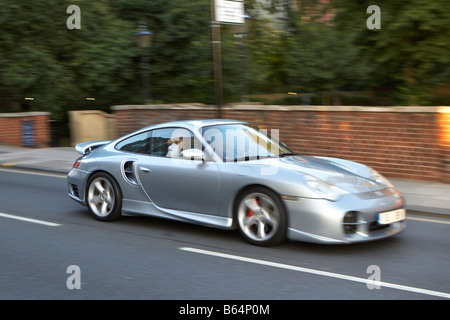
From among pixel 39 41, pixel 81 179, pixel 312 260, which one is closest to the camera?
pixel 312 260

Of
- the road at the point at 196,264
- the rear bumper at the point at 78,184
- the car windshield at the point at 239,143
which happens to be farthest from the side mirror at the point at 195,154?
the rear bumper at the point at 78,184

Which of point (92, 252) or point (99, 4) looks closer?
point (92, 252)

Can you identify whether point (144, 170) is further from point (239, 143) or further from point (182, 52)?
point (182, 52)

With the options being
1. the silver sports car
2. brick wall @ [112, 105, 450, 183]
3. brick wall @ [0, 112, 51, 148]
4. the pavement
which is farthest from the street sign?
brick wall @ [0, 112, 51, 148]

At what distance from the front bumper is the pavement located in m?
2.94

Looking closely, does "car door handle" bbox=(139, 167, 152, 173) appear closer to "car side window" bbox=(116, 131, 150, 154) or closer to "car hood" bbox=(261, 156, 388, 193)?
"car side window" bbox=(116, 131, 150, 154)

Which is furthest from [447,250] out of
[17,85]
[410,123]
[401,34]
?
[17,85]

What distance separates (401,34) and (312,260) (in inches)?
625

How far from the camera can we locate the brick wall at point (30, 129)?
63.8 feet

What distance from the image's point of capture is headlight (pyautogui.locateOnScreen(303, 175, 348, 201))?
6.18 meters

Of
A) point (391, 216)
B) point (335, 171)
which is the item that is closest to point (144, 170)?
point (335, 171)

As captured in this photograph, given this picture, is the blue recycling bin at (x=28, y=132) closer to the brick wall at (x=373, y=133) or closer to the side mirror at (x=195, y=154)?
the brick wall at (x=373, y=133)

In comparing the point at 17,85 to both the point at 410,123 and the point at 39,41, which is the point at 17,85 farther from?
the point at 410,123

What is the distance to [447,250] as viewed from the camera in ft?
21.7
